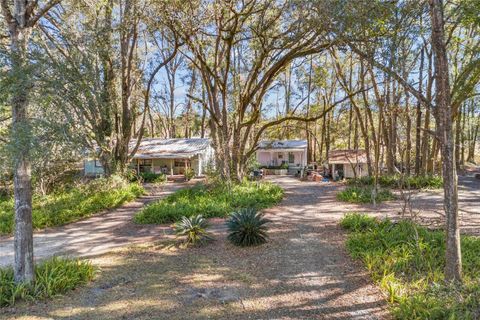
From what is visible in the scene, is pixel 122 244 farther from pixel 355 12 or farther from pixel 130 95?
pixel 130 95

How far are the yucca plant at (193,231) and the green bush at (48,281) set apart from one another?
8.26 ft

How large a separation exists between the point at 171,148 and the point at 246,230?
1918cm

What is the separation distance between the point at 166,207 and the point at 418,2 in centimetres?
987

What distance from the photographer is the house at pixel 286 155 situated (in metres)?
30.5

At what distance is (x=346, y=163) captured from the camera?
2567cm

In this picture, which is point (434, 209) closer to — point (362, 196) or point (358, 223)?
point (362, 196)

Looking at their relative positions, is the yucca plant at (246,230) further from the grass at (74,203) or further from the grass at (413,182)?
the grass at (413,182)

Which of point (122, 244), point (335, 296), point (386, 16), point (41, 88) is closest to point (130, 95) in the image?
point (122, 244)

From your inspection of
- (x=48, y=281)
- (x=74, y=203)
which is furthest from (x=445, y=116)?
(x=74, y=203)

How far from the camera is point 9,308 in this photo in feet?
16.8

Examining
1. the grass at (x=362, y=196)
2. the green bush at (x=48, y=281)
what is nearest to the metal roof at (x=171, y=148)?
the grass at (x=362, y=196)

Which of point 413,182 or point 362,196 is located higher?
point 413,182

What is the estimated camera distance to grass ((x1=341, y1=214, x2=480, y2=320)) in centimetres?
456

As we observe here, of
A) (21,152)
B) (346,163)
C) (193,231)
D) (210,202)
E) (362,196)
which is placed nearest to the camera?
(21,152)
